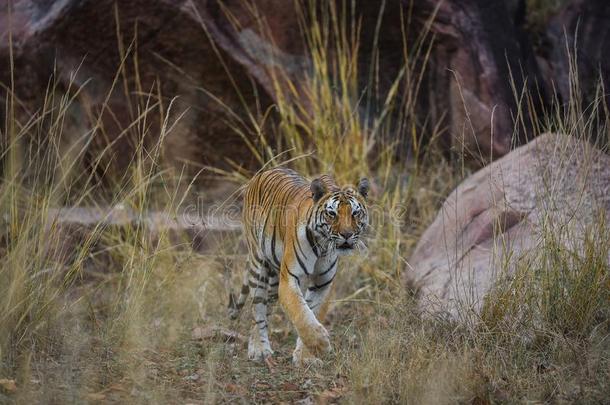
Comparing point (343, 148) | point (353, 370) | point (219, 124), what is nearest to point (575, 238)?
point (353, 370)

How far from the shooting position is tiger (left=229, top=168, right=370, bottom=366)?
14.8ft

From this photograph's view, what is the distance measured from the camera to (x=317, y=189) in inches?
181

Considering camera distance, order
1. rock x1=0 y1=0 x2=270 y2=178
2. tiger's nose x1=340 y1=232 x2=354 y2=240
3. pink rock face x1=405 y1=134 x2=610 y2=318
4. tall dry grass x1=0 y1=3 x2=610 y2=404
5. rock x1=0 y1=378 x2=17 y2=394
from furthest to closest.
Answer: rock x1=0 y1=0 x2=270 y2=178 → pink rock face x1=405 y1=134 x2=610 y2=318 → tiger's nose x1=340 y1=232 x2=354 y2=240 → tall dry grass x1=0 y1=3 x2=610 y2=404 → rock x1=0 y1=378 x2=17 y2=394

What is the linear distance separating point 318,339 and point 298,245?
51 centimetres

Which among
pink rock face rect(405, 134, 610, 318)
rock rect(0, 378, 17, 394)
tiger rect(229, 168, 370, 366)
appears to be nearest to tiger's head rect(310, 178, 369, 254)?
tiger rect(229, 168, 370, 366)

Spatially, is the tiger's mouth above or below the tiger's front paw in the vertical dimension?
above

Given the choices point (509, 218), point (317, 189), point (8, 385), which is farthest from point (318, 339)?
point (509, 218)

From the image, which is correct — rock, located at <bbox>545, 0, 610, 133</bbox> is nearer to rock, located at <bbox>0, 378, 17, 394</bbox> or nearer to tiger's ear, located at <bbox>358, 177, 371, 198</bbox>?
tiger's ear, located at <bbox>358, 177, 371, 198</bbox>

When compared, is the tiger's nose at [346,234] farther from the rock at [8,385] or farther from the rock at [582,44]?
the rock at [582,44]

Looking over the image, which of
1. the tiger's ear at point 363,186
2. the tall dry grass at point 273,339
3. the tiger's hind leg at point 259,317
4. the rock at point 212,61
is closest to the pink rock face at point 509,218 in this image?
the tall dry grass at point 273,339

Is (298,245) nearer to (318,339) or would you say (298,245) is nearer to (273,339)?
(318,339)

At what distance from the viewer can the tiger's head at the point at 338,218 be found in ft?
14.6

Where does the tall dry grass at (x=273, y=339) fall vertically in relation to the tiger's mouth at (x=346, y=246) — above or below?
below

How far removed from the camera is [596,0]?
7781 millimetres
